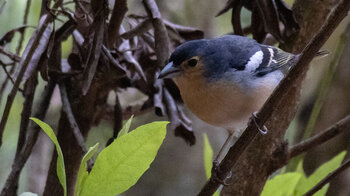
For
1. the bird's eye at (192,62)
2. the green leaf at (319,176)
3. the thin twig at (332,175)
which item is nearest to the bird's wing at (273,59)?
the bird's eye at (192,62)

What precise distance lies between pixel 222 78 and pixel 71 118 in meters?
0.54

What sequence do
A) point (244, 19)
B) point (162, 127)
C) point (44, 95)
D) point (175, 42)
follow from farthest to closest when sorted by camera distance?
point (244, 19), point (175, 42), point (44, 95), point (162, 127)

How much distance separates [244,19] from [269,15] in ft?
4.61

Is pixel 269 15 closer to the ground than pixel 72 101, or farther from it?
farther from it

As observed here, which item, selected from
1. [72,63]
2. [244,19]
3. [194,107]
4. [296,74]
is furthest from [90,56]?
[244,19]

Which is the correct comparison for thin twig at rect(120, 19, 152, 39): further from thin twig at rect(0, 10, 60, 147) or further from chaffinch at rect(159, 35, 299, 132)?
thin twig at rect(0, 10, 60, 147)

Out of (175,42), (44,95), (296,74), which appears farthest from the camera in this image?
(175,42)

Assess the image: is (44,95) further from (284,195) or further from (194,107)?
(284,195)

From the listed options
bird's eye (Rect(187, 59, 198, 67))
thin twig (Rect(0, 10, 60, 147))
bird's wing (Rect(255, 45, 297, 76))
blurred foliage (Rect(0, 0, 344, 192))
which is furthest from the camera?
blurred foliage (Rect(0, 0, 344, 192))

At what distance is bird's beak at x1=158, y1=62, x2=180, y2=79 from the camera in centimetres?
143

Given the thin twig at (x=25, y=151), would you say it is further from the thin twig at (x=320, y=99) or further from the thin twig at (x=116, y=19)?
the thin twig at (x=320, y=99)

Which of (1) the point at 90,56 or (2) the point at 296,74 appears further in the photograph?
(1) the point at 90,56

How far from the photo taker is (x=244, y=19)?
2.92m

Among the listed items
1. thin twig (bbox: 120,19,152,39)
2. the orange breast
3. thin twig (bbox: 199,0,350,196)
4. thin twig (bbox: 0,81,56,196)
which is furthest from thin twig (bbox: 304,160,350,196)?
thin twig (bbox: 0,81,56,196)
